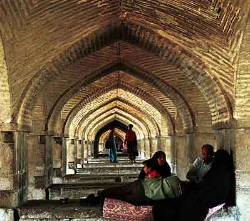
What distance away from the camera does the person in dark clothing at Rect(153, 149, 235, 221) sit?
6.26 m

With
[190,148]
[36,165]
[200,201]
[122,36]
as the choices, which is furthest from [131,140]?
[200,201]

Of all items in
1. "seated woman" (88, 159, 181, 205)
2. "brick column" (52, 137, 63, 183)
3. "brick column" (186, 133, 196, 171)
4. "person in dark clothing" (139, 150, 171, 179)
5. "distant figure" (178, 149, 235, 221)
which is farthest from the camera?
"brick column" (52, 137, 63, 183)

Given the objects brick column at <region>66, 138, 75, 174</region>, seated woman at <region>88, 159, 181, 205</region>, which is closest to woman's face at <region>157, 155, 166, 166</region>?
seated woman at <region>88, 159, 181, 205</region>

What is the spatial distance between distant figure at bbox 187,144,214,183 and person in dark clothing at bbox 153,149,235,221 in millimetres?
668

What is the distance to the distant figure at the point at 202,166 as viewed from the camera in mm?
7281

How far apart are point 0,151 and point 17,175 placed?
452 mm

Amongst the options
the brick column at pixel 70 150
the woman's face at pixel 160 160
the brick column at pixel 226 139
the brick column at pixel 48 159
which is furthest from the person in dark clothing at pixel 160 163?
the brick column at pixel 70 150

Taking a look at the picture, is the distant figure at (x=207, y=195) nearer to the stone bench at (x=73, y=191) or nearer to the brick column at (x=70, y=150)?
the stone bench at (x=73, y=191)

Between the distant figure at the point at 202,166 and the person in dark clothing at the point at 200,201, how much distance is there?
0.67 metres

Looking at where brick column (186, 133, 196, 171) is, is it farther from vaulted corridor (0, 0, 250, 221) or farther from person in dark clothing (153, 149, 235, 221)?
person in dark clothing (153, 149, 235, 221)

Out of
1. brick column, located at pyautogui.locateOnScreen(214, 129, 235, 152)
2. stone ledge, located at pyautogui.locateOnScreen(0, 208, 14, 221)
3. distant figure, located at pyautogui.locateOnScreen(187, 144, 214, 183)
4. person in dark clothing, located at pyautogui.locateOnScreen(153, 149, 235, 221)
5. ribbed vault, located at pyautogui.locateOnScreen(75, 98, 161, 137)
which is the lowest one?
stone ledge, located at pyautogui.locateOnScreen(0, 208, 14, 221)

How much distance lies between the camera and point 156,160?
7.42 metres

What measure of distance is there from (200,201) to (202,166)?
1.34 metres

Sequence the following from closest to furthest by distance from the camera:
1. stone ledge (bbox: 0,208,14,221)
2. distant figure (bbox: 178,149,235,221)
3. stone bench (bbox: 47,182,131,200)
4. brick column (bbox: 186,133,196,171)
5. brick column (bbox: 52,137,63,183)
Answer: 1. distant figure (bbox: 178,149,235,221)
2. stone ledge (bbox: 0,208,14,221)
3. stone bench (bbox: 47,182,131,200)
4. brick column (bbox: 186,133,196,171)
5. brick column (bbox: 52,137,63,183)
